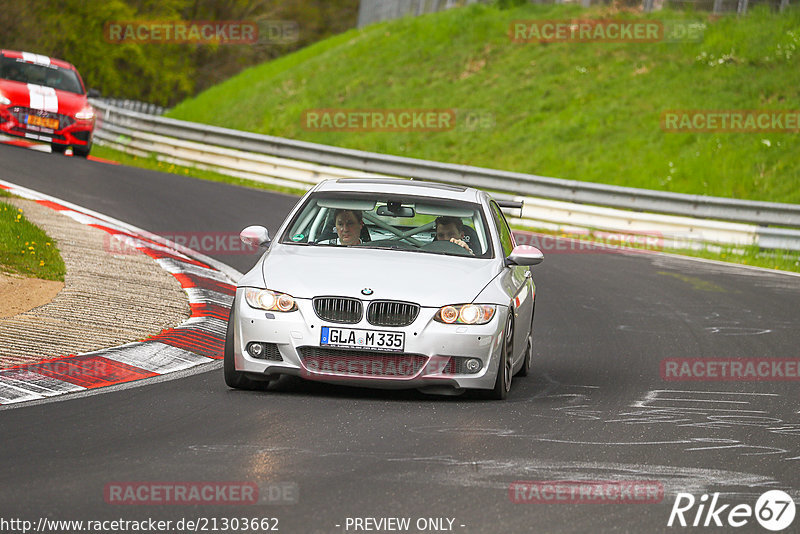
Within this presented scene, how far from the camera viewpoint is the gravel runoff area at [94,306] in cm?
898

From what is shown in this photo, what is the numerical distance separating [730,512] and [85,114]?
2044cm

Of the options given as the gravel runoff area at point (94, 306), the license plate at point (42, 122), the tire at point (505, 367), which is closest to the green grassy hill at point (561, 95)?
the license plate at point (42, 122)

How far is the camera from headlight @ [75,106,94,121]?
24078mm

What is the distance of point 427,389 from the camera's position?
8102mm

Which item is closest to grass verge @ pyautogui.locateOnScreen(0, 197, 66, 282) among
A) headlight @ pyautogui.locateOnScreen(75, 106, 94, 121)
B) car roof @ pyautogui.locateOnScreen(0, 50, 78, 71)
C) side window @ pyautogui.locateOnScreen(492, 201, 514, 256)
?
side window @ pyautogui.locateOnScreen(492, 201, 514, 256)

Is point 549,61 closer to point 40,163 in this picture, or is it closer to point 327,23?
point 40,163

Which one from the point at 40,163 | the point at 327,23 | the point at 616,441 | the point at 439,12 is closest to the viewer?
the point at 616,441

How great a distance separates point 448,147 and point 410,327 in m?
23.0

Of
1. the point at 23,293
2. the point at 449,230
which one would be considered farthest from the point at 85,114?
the point at 449,230

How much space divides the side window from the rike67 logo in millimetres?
3682

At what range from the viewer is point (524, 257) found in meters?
8.80

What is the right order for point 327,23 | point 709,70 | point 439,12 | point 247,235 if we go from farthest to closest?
point 327,23 → point 439,12 → point 709,70 → point 247,235

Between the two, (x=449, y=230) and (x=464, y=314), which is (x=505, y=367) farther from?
(x=449, y=230)

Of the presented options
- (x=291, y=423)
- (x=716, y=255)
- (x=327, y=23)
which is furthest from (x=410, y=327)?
(x=327, y=23)
